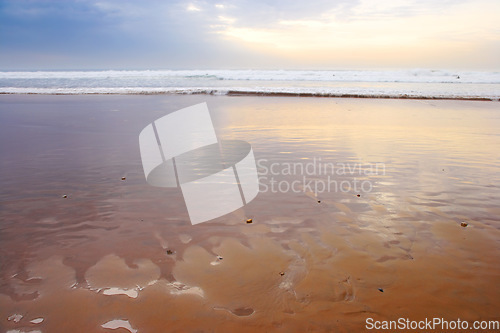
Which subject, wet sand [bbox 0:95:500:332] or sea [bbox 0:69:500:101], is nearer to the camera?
wet sand [bbox 0:95:500:332]

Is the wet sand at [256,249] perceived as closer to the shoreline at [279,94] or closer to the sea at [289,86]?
the shoreline at [279,94]

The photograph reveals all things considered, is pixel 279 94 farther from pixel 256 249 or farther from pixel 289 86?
pixel 256 249

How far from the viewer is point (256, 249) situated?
2.73 metres

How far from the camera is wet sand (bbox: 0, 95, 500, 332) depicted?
6.63 ft

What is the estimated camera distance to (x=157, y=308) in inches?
80.6

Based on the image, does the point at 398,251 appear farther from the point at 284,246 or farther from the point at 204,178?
the point at 204,178

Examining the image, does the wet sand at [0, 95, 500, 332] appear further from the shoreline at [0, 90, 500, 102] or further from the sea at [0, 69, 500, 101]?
the sea at [0, 69, 500, 101]

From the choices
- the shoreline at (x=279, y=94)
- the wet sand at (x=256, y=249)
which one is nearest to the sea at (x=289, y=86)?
the shoreline at (x=279, y=94)

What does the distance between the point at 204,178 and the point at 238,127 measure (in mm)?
4258

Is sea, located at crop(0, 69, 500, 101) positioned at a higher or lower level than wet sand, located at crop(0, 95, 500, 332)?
higher

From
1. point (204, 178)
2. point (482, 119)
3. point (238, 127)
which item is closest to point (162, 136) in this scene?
point (238, 127)

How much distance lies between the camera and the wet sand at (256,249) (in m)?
2.02

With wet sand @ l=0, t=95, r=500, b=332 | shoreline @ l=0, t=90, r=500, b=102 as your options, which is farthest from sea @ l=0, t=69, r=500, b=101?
wet sand @ l=0, t=95, r=500, b=332

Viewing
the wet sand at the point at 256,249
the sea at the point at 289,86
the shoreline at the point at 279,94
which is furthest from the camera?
the sea at the point at 289,86
